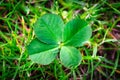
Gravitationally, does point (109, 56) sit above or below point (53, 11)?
below

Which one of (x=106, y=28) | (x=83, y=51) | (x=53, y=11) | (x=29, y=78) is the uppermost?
(x=53, y=11)

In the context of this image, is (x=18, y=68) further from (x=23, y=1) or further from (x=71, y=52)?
(x=23, y=1)

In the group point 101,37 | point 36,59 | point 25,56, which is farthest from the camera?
point 101,37

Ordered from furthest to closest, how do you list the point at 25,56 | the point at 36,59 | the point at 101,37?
the point at 101,37 → the point at 25,56 → the point at 36,59

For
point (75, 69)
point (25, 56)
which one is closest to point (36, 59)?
point (25, 56)
